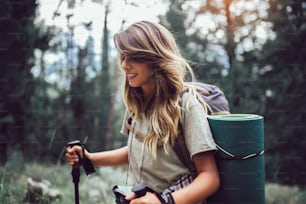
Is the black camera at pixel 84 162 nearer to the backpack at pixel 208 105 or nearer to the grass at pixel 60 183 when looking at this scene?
the backpack at pixel 208 105

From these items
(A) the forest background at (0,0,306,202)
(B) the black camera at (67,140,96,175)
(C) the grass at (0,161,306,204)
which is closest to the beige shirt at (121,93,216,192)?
(B) the black camera at (67,140,96,175)

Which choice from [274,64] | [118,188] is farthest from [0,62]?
[118,188]

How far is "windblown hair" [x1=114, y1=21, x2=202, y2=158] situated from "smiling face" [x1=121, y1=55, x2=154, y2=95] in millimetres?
19

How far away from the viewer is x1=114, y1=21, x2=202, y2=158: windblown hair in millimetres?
2025

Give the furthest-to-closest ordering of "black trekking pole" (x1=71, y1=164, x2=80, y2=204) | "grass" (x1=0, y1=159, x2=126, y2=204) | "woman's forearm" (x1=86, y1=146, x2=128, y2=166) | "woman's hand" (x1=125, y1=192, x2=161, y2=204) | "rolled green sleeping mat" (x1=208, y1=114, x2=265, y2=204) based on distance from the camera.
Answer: "grass" (x1=0, y1=159, x2=126, y2=204)
"woman's forearm" (x1=86, y1=146, x2=128, y2=166)
"black trekking pole" (x1=71, y1=164, x2=80, y2=204)
"rolled green sleeping mat" (x1=208, y1=114, x2=265, y2=204)
"woman's hand" (x1=125, y1=192, x2=161, y2=204)

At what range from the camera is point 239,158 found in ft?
6.40

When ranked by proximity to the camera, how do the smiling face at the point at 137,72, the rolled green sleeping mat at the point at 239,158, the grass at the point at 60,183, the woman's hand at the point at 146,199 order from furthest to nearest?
the grass at the point at 60,183
the smiling face at the point at 137,72
the rolled green sleeping mat at the point at 239,158
the woman's hand at the point at 146,199

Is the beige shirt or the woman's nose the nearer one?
the beige shirt

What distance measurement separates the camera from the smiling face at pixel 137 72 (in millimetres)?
2094

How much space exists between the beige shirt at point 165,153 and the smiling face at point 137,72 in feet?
0.58

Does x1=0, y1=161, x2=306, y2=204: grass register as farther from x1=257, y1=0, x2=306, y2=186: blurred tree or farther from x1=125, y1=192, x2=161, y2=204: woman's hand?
x1=125, y1=192, x2=161, y2=204: woman's hand

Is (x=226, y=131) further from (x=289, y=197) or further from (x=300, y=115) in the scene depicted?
(x=300, y=115)

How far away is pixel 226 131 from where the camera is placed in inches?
76.6

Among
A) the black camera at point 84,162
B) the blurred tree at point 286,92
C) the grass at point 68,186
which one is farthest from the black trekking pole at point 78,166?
the blurred tree at point 286,92
